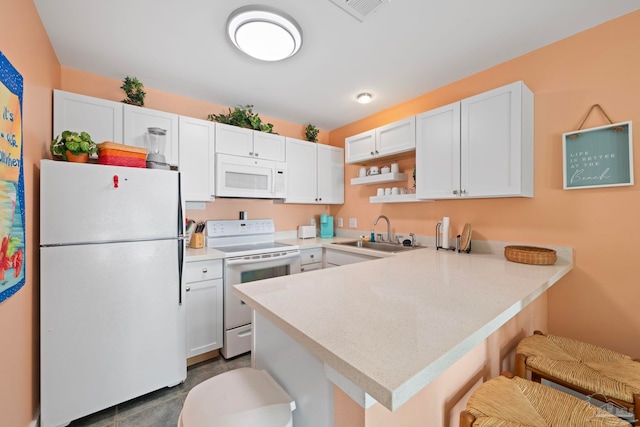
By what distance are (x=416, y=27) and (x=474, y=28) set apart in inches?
15.3

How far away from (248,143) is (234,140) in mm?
151

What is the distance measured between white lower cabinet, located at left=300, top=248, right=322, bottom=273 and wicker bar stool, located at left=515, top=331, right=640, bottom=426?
194 cm

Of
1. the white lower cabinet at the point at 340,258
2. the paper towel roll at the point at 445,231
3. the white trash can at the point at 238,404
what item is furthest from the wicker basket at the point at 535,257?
the white trash can at the point at 238,404

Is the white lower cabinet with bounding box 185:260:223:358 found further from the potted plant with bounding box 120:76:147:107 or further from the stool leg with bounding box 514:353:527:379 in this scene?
the stool leg with bounding box 514:353:527:379

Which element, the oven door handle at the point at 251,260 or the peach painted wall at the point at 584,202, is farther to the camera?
the oven door handle at the point at 251,260

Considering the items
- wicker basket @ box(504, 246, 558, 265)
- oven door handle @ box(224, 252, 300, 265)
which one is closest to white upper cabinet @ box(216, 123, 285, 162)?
oven door handle @ box(224, 252, 300, 265)

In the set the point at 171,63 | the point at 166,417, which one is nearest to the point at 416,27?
the point at 171,63

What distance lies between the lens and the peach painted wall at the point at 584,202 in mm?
1557

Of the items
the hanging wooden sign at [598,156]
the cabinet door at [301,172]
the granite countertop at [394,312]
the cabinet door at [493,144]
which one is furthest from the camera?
the cabinet door at [301,172]

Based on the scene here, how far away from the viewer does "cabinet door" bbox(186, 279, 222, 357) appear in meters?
2.10

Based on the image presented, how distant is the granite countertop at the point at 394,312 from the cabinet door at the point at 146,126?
1.78 m

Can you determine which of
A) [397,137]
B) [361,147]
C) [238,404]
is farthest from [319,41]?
[238,404]

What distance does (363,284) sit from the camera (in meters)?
1.23

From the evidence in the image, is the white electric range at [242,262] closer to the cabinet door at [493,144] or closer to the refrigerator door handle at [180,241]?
the refrigerator door handle at [180,241]
